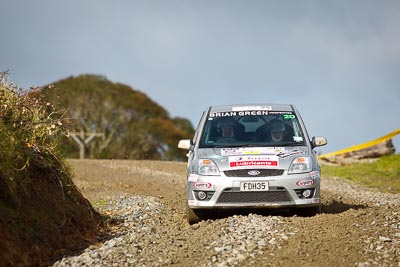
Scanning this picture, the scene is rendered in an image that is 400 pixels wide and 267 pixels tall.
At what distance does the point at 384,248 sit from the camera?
7918 mm

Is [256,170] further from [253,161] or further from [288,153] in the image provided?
[288,153]

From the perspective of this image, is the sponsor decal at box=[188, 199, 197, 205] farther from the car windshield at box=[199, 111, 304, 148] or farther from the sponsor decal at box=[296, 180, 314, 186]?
the sponsor decal at box=[296, 180, 314, 186]

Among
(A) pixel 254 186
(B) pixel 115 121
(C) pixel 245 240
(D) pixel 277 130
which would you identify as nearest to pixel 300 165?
(A) pixel 254 186

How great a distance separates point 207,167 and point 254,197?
0.83 m

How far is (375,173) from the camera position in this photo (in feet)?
75.8

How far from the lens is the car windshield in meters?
11.0

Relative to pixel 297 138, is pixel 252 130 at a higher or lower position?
higher

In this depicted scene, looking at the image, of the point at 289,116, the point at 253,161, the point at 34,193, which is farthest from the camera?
the point at 289,116

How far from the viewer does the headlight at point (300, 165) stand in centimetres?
1013

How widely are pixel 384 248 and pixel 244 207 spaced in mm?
2528

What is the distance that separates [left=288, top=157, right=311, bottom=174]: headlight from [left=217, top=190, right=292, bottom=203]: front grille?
1.22ft

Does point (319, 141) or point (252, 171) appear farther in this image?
point (319, 141)

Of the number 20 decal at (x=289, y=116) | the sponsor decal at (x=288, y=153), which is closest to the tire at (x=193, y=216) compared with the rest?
the sponsor decal at (x=288, y=153)

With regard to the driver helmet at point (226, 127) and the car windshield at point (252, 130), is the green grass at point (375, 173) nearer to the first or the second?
the car windshield at point (252, 130)
